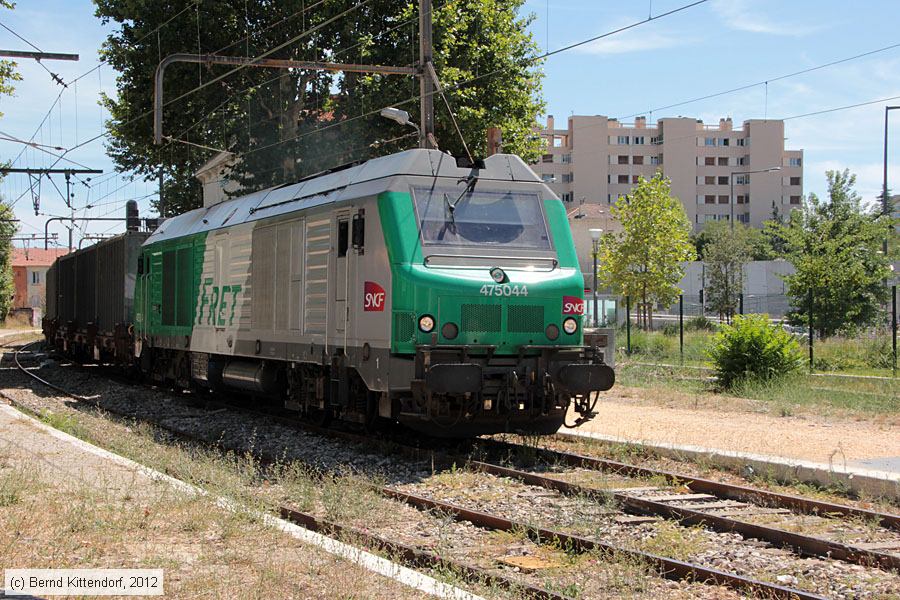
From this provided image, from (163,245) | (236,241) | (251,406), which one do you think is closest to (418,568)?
(236,241)

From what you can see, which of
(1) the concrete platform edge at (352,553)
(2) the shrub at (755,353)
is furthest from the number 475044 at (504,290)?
(2) the shrub at (755,353)

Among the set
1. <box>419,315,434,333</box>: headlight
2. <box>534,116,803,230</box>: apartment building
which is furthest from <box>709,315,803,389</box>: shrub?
<box>534,116,803,230</box>: apartment building

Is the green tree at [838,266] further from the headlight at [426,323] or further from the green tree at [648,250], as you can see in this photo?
the headlight at [426,323]

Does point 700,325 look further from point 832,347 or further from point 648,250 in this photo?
point 832,347

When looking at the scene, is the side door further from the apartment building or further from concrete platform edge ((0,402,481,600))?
the apartment building

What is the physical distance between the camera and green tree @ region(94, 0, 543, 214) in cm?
2798

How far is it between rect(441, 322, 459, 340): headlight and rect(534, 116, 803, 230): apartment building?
86105 mm

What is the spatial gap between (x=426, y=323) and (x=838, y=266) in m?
17.6

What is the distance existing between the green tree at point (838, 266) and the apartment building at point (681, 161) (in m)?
69.7

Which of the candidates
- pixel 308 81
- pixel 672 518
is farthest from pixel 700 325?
pixel 672 518

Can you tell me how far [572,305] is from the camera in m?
11.9

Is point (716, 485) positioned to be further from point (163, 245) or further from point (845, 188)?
point (845, 188)

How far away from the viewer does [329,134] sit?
98.0ft

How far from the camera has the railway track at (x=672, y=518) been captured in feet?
21.9
